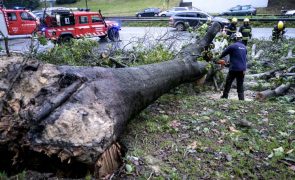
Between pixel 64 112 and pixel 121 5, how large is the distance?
135 feet

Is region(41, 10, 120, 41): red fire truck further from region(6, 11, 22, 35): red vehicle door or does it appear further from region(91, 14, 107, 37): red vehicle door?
region(6, 11, 22, 35): red vehicle door

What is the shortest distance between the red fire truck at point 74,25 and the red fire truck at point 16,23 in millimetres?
2531

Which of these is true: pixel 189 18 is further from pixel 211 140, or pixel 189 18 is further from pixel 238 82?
pixel 211 140

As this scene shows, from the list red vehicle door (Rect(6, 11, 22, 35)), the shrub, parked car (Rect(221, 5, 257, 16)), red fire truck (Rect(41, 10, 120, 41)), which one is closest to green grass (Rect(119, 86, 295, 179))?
the shrub

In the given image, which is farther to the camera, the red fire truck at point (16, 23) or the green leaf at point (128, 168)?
the red fire truck at point (16, 23)

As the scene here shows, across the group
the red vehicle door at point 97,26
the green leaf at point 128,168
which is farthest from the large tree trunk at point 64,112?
the red vehicle door at point 97,26

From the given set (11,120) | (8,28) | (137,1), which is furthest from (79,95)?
(137,1)

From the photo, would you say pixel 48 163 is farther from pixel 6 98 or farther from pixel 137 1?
pixel 137 1

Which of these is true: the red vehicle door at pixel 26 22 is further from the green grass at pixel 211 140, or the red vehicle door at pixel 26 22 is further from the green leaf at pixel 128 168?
the green leaf at pixel 128 168

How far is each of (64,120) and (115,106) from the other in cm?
60

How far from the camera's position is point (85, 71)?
10.6ft

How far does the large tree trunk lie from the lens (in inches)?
98.7

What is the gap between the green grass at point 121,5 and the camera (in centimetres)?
3772

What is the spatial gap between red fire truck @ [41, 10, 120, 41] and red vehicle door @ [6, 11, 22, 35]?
2.66m
